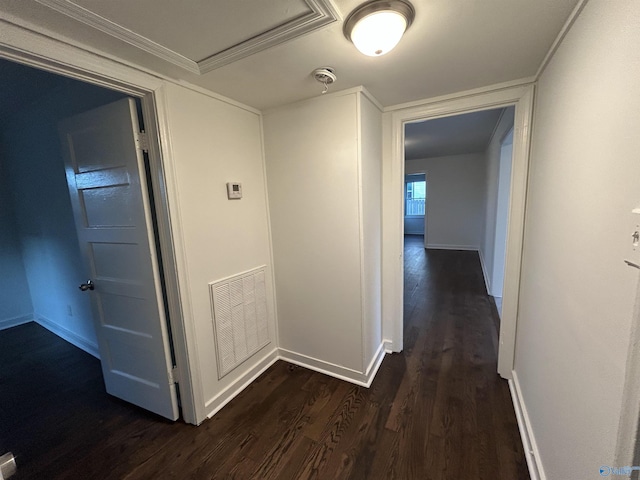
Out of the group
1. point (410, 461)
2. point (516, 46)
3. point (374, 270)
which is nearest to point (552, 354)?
point (410, 461)

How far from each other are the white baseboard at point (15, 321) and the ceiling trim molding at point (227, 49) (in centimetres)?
406

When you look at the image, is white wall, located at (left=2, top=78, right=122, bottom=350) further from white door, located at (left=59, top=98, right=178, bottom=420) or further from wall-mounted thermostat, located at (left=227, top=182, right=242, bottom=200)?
wall-mounted thermostat, located at (left=227, top=182, right=242, bottom=200)

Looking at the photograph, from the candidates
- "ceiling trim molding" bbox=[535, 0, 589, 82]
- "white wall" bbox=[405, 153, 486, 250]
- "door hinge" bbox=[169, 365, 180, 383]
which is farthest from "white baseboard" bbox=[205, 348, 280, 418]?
"white wall" bbox=[405, 153, 486, 250]

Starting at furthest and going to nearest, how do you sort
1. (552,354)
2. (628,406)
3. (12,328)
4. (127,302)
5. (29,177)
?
1. (12,328)
2. (29,177)
3. (127,302)
4. (552,354)
5. (628,406)

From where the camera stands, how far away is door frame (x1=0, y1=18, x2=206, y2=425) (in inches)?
40.6

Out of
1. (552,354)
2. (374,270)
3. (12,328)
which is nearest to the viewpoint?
(552,354)

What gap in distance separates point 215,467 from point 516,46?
2751 millimetres

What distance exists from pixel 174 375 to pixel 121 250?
89cm

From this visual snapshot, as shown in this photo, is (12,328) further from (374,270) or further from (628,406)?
(628,406)

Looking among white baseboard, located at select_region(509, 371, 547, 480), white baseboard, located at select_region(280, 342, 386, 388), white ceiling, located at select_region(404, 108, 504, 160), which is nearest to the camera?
white baseboard, located at select_region(509, 371, 547, 480)

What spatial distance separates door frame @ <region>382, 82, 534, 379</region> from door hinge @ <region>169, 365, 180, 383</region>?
5.64ft

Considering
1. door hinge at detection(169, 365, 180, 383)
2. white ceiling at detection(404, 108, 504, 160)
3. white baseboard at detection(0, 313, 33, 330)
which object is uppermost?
white ceiling at detection(404, 108, 504, 160)

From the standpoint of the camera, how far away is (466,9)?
1019 mm

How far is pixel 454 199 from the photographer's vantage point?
6.69 metres
